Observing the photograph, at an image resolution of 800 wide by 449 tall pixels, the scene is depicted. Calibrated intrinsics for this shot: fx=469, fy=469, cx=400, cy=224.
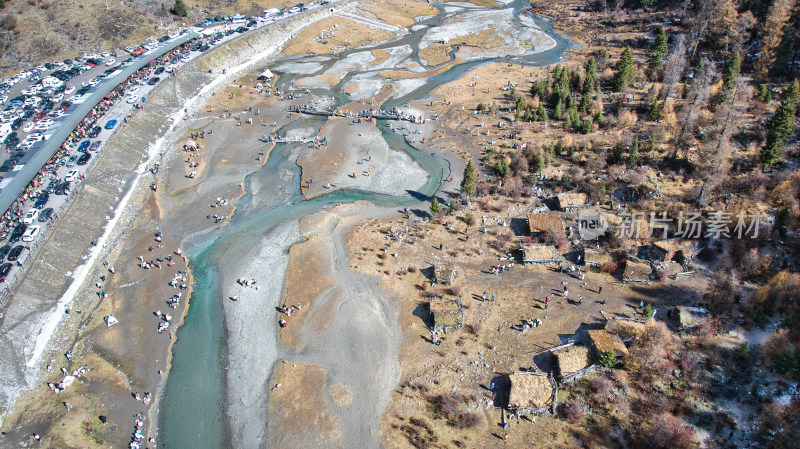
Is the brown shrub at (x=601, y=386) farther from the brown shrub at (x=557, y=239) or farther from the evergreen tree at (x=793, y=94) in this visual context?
the evergreen tree at (x=793, y=94)

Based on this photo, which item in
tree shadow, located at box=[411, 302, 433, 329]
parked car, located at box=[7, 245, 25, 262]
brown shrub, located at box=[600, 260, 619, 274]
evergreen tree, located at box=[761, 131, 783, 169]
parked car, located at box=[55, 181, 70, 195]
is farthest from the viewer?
parked car, located at box=[55, 181, 70, 195]

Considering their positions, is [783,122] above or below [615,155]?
above

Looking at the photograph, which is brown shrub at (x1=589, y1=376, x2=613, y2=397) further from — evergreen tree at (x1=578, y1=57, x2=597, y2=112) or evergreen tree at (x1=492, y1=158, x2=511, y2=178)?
evergreen tree at (x1=578, y1=57, x2=597, y2=112)

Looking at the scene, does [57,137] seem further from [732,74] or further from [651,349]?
[732,74]

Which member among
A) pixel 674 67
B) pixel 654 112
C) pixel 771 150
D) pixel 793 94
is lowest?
pixel 771 150

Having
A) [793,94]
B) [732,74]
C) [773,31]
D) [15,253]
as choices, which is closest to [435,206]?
[15,253]

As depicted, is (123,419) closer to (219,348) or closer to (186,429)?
(186,429)

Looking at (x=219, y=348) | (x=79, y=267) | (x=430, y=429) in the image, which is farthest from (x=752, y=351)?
(x=79, y=267)

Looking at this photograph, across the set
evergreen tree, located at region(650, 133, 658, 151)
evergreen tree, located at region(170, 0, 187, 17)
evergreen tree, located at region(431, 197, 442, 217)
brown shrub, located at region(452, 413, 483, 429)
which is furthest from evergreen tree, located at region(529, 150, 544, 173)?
evergreen tree, located at region(170, 0, 187, 17)
